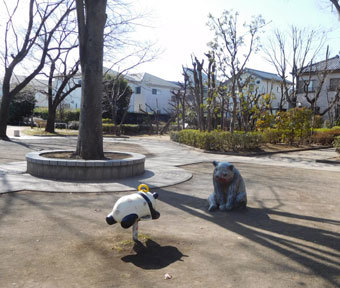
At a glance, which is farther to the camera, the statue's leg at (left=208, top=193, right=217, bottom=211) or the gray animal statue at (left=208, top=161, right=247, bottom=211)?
the statue's leg at (left=208, top=193, right=217, bottom=211)

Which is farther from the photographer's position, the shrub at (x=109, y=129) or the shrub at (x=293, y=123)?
the shrub at (x=109, y=129)

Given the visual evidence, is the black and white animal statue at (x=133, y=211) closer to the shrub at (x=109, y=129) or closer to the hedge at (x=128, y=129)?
the hedge at (x=128, y=129)

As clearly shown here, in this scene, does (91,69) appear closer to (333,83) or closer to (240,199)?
(240,199)

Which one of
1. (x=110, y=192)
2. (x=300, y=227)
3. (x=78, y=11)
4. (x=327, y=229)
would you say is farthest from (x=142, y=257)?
(x=78, y=11)

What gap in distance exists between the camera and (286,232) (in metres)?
4.58

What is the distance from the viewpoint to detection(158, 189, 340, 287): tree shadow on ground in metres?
3.61

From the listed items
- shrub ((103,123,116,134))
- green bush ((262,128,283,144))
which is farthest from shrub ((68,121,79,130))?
green bush ((262,128,283,144))

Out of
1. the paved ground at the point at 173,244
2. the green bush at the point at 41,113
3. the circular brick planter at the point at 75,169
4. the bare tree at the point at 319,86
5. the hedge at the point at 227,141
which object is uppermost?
the bare tree at the point at 319,86

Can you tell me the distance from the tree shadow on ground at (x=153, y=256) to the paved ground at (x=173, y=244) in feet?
0.03

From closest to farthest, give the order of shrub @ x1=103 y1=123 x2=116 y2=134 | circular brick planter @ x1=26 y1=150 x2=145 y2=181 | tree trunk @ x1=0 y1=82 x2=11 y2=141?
circular brick planter @ x1=26 y1=150 x2=145 y2=181, tree trunk @ x1=0 y1=82 x2=11 y2=141, shrub @ x1=103 y1=123 x2=116 y2=134

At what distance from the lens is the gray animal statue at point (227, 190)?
17.5 ft

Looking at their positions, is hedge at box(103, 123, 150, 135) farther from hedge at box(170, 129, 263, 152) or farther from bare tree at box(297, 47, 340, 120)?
bare tree at box(297, 47, 340, 120)

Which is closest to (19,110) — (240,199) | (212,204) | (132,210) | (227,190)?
(212,204)

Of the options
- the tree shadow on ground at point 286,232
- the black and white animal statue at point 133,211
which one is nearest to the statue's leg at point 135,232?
the black and white animal statue at point 133,211
